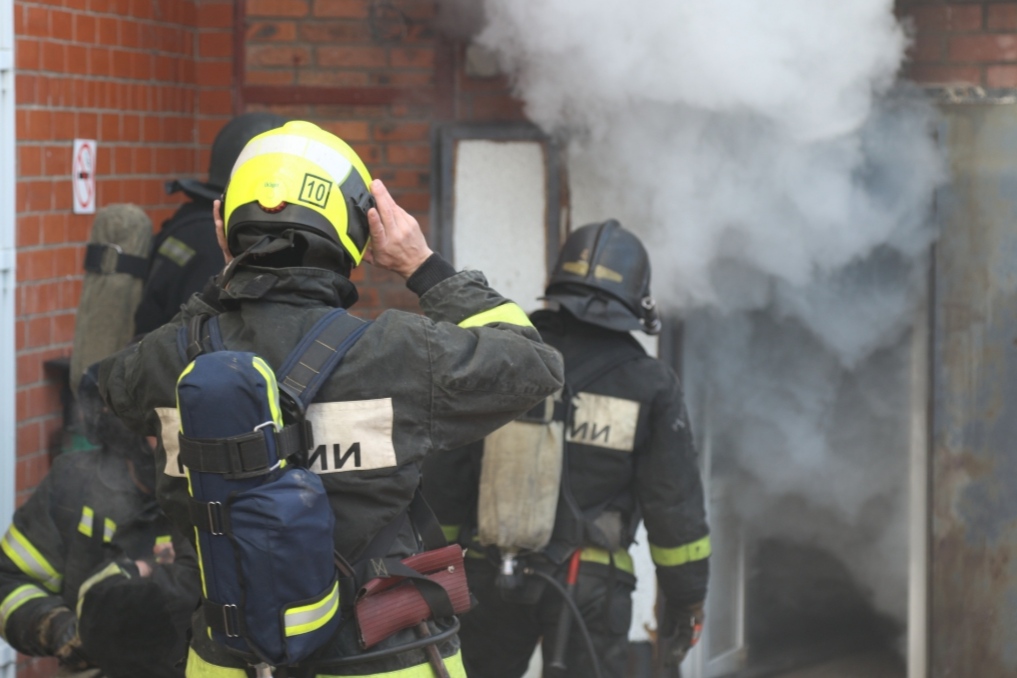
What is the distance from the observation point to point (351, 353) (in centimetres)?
217

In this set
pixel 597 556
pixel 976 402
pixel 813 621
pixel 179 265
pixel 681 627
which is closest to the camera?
pixel 597 556

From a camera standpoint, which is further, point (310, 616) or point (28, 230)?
point (28, 230)

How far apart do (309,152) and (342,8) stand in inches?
110

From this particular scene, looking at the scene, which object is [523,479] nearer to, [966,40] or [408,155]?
[408,155]

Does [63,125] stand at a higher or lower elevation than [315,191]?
higher

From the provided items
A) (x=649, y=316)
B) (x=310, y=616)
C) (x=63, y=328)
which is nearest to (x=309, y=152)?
(x=310, y=616)

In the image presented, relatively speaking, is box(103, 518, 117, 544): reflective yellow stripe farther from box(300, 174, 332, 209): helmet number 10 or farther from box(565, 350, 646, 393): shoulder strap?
box(565, 350, 646, 393): shoulder strap

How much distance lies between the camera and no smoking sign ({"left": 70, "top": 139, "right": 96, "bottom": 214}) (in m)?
4.50

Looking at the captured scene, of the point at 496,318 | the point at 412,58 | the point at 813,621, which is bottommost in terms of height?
the point at 813,621

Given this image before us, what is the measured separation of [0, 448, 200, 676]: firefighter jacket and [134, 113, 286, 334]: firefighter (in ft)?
2.80

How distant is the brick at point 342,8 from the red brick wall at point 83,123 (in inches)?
18.4

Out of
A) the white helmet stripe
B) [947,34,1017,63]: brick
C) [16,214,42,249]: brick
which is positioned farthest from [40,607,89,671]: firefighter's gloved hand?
[947,34,1017,63]: brick

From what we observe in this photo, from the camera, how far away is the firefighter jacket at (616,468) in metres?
3.72

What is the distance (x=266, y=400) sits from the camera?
6.64 feet
